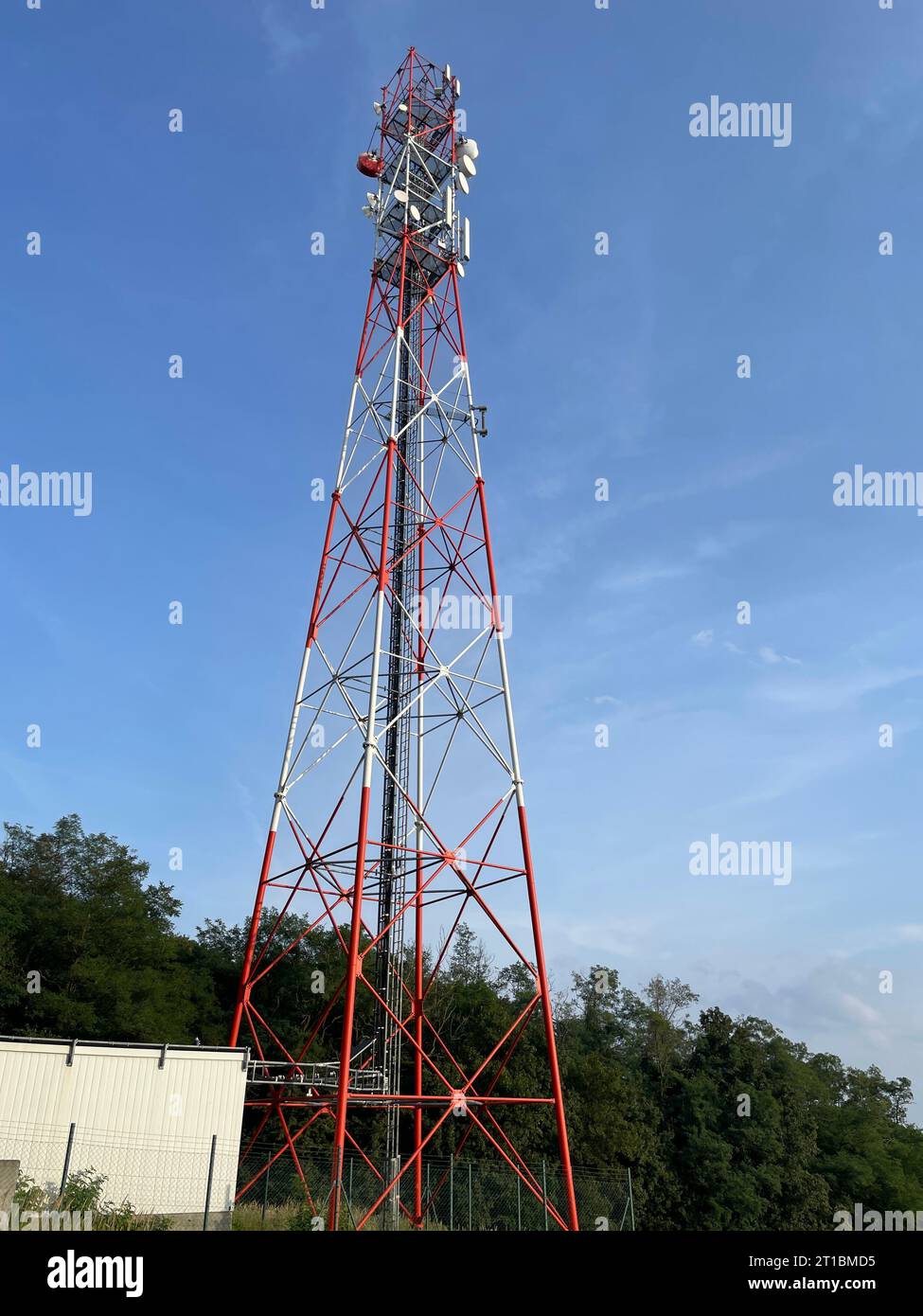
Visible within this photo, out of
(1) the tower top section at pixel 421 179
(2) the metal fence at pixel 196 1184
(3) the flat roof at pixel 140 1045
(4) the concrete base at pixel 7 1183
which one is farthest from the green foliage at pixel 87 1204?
(1) the tower top section at pixel 421 179

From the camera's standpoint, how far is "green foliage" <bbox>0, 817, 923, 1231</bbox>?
140 ft

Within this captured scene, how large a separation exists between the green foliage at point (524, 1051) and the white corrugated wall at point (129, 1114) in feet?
66.5

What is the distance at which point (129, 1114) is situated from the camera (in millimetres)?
18703

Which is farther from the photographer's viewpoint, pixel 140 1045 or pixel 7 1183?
pixel 140 1045

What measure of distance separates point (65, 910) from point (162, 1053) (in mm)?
28307

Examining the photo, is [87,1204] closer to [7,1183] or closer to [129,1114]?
[7,1183]

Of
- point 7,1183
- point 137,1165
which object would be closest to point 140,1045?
point 137,1165

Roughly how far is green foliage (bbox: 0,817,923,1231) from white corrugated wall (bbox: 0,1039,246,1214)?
20.3 meters

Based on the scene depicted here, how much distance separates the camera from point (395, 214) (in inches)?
1072

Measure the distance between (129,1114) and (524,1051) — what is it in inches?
1239

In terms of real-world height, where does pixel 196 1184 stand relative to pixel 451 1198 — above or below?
above

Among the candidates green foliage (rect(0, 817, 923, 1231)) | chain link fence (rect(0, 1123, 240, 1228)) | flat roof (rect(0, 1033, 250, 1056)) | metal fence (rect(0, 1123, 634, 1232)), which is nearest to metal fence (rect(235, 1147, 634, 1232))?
metal fence (rect(0, 1123, 634, 1232))
